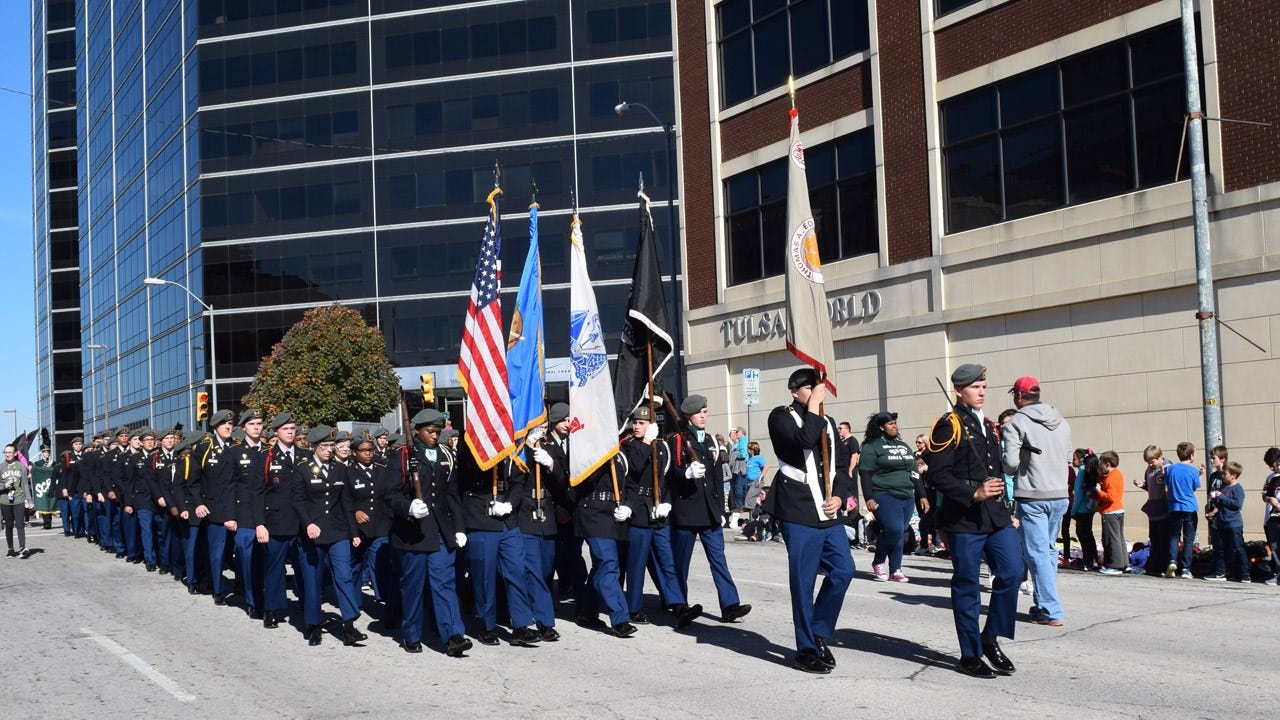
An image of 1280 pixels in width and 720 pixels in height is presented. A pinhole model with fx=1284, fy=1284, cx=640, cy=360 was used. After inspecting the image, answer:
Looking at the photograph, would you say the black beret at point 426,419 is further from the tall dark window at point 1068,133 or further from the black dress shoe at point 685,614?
the tall dark window at point 1068,133

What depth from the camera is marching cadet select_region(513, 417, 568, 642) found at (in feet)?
34.5

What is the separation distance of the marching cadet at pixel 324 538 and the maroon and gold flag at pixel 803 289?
4136mm

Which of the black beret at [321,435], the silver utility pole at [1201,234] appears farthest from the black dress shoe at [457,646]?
the silver utility pole at [1201,234]

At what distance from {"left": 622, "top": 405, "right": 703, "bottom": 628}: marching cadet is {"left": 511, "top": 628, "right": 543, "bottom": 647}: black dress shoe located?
116 cm

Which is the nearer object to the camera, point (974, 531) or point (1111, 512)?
point (974, 531)

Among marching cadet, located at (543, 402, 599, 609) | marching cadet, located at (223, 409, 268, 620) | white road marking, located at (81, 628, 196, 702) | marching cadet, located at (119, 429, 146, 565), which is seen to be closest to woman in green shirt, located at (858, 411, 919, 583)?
marching cadet, located at (543, 402, 599, 609)

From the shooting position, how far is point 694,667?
30.0ft

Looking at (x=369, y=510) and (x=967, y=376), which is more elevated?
(x=967, y=376)

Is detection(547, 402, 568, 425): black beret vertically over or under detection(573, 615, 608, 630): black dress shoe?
over

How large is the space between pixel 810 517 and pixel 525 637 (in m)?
2.79

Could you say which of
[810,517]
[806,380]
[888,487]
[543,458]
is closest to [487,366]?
[543,458]

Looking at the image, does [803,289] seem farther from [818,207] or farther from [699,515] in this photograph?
[818,207]

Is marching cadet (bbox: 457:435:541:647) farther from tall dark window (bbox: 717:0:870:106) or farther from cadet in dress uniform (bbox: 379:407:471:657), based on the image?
tall dark window (bbox: 717:0:870:106)

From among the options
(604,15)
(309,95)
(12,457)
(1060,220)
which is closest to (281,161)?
(309,95)
